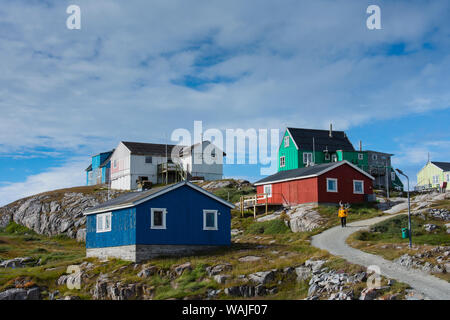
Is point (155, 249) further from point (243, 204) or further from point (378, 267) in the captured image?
point (243, 204)

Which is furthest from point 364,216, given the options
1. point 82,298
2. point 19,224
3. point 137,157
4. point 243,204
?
point 19,224

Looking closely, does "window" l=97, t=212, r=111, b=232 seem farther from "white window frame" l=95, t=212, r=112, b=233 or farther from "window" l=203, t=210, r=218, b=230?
"window" l=203, t=210, r=218, b=230

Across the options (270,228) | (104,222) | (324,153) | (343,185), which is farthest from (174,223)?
(324,153)

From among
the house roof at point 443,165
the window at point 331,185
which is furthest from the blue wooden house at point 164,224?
the house roof at point 443,165

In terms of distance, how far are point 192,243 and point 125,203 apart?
5.53 m

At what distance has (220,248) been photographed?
37.5 metres

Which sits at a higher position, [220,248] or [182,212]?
[182,212]

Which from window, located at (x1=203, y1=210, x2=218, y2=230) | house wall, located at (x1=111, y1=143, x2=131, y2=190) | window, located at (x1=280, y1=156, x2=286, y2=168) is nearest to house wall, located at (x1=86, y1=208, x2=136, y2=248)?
window, located at (x1=203, y1=210, x2=218, y2=230)

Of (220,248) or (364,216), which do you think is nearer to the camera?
(220,248)

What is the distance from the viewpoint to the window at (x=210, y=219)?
3753cm

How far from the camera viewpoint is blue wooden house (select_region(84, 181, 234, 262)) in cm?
3478

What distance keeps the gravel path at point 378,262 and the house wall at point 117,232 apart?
12793 millimetres

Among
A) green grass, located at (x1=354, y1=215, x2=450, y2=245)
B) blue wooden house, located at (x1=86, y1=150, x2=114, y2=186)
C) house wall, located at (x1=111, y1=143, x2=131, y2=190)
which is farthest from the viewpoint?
blue wooden house, located at (x1=86, y1=150, x2=114, y2=186)

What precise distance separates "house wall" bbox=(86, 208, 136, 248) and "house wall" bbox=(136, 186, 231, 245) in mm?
593
